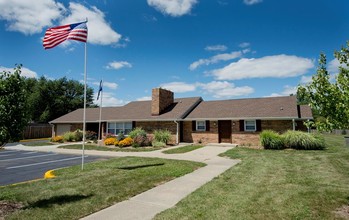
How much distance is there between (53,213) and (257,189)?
561 centimetres

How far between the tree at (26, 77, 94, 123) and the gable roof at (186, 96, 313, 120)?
119ft

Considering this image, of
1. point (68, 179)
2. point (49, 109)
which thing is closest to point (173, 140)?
point (68, 179)

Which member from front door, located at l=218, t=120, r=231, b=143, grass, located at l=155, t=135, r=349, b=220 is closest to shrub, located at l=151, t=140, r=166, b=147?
front door, located at l=218, t=120, r=231, b=143

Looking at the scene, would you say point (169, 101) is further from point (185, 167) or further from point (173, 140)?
point (185, 167)

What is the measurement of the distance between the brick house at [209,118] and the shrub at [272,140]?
6.62 ft

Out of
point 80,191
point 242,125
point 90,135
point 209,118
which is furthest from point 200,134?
point 80,191

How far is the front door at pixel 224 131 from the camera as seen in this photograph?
71.6 feet

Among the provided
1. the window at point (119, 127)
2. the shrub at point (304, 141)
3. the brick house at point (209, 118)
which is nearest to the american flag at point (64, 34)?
the brick house at point (209, 118)

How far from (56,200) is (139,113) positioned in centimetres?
2061

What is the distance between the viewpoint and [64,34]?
9930 mm

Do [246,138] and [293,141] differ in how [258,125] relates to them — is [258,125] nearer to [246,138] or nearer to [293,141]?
[246,138]

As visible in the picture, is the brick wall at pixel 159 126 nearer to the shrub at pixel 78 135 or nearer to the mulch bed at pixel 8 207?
the shrub at pixel 78 135

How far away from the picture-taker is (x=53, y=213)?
5.34m

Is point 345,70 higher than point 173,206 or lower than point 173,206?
higher
